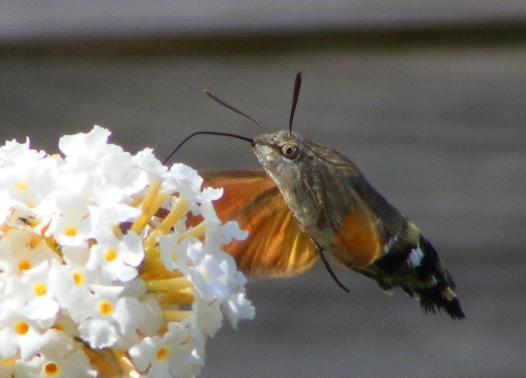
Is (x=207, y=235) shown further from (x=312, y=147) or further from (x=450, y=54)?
(x=450, y=54)

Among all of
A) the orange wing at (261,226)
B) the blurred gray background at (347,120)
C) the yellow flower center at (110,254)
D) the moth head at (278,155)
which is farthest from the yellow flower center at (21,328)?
the blurred gray background at (347,120)

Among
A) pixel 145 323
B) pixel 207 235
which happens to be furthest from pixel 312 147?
pixel 145 323

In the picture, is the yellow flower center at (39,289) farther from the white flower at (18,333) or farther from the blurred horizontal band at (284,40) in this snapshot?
the blurred horizontal band at (284,40)

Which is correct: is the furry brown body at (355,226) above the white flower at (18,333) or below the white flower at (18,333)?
below

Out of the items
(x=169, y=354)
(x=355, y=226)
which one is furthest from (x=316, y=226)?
(x=169, y=354)

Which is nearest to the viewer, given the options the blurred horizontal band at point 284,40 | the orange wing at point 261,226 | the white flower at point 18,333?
the white flower at point 18,333

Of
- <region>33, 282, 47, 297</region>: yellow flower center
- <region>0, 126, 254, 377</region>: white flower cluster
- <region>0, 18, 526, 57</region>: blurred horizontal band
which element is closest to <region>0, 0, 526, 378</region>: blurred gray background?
<region>0, 18, 526, 57</region>: blurred horizontal band
